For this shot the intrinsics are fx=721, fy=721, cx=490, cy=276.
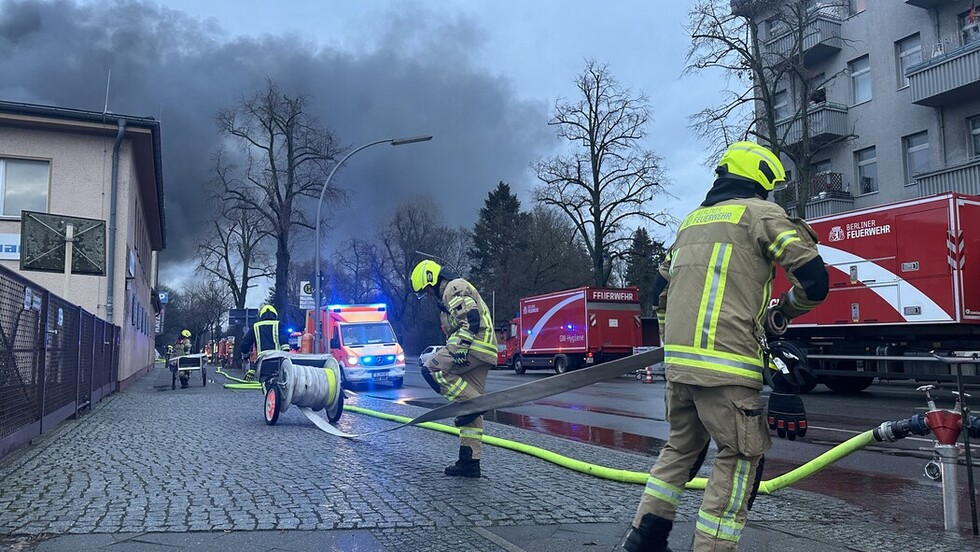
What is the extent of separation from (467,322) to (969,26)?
79.6 ft

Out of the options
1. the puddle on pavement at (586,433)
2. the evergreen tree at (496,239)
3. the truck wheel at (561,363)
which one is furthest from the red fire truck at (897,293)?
the evergreen tree at (496,239)

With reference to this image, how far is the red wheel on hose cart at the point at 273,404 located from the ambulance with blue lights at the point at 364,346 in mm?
8856

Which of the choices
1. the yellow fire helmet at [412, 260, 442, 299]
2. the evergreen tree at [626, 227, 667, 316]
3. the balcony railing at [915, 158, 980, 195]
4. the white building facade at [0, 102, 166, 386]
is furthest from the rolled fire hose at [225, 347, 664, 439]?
the evergreen tree at [626, 227, 667, 316]

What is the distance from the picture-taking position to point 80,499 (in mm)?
5113

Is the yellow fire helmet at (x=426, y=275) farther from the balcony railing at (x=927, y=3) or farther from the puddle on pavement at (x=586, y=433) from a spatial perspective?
the balcony railing at (x=927, y=3)

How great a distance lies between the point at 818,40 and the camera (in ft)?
89.6

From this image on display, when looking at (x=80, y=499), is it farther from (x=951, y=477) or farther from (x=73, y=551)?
(x=951, y=477)

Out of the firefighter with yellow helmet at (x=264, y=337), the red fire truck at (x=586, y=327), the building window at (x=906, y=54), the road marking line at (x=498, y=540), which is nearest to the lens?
the road marking line at (x=498, y=540)

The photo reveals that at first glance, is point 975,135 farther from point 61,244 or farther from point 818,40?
point 61,244

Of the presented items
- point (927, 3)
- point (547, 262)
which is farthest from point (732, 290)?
point (547, 262)

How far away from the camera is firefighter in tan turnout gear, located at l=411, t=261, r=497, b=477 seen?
6.07 meters

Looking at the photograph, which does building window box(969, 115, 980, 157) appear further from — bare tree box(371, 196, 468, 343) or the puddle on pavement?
bare tree box(371, 196, 468, 343)

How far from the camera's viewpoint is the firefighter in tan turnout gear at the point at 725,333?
124 inches

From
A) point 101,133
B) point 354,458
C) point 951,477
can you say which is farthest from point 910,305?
point 101,133
